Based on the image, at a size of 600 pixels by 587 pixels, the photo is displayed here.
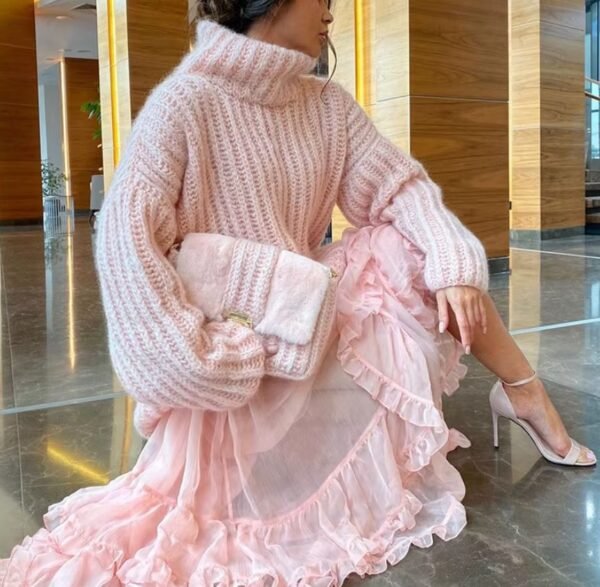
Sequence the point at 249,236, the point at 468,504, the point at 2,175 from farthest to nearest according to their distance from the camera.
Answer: the point at 2,175 < the point at 468,504 < the point at 249,236

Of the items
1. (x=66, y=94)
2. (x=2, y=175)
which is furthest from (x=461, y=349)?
(x=66, y=94)

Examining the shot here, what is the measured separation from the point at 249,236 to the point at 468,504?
642mm

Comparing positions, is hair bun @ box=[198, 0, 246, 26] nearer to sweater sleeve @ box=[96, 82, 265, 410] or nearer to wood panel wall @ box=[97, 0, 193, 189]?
sweater sleeve @ box=[96, 82, 265, 410]

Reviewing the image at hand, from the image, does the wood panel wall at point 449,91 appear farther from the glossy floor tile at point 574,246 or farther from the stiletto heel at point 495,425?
the stiletto heel at point 495,425

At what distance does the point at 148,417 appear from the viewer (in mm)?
1240

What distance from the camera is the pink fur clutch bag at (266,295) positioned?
1.12 meters

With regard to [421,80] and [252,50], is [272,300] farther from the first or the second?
[421,80]

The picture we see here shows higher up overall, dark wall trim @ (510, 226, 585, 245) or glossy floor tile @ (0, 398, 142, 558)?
glossy floor tile @ (0, 398, 142, 558)

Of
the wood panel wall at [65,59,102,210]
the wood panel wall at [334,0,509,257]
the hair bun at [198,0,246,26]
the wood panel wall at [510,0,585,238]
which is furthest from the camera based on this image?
the wood panel wall at [65,59,102,210]

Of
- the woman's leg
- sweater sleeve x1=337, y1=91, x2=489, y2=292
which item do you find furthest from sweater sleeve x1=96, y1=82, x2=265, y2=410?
the woman's leg

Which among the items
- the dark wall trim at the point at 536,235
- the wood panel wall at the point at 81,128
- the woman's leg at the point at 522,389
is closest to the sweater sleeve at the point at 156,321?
the woman's leg at the point at 522,389

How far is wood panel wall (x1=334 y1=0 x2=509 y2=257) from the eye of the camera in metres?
3.73

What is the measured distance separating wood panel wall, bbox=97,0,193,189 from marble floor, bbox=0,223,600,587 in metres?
3.14

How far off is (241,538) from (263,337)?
33cm
